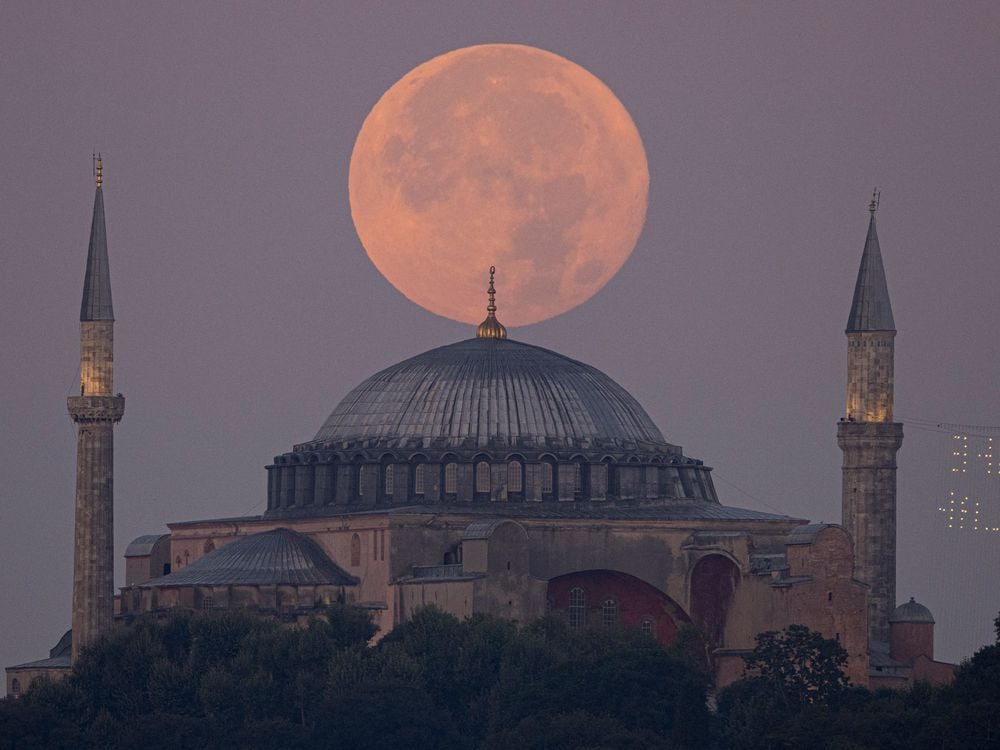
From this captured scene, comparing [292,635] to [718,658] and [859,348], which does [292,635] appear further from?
[859,348]

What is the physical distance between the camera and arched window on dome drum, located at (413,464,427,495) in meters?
99.8

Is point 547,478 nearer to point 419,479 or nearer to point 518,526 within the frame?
point 419,479

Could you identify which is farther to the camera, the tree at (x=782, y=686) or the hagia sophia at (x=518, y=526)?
the hagia sophia at (x=518, y=526)

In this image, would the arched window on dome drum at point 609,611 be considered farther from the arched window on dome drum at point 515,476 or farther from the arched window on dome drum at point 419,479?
the arched window on dome drum at point 419,479

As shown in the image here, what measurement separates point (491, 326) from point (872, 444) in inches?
528

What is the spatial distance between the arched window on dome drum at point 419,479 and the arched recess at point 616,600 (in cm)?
551

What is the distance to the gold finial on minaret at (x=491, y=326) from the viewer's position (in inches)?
4161

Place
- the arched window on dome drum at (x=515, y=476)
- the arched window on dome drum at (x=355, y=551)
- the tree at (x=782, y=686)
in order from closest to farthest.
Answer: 1. the tree at (x=782, y=686)
2. the arched window on dome drum at (x=355, y=551)
3. the arched window on dome drum at (x=515, y=476)

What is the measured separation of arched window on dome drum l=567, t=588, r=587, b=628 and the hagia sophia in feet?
0.18

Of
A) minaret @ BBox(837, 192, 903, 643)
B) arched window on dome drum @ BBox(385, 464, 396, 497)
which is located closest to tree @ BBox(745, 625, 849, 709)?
minaret @ BBox(837, 192, 903, 643)

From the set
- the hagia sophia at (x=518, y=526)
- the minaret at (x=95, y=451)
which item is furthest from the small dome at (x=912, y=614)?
the minaret at (x=95, y=451)

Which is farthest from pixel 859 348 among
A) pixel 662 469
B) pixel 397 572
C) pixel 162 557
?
pixel 162 557

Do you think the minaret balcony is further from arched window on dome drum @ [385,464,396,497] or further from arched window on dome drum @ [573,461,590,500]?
arched window on dome drum @ [573,461,590,500]

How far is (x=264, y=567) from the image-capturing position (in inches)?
3780
